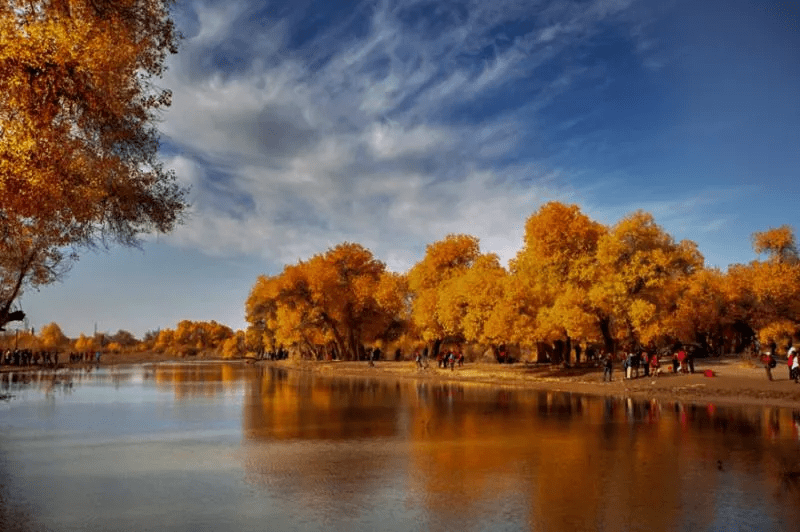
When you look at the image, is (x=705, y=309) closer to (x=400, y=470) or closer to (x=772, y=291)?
(x=772, y=291)

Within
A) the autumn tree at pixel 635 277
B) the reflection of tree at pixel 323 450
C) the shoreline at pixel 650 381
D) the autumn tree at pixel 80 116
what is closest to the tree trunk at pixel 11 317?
the reflection of tree at pixel 323 450

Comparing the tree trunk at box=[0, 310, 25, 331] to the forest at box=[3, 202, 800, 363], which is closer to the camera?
the tree trunk at box=[0, 310, 25, 331]

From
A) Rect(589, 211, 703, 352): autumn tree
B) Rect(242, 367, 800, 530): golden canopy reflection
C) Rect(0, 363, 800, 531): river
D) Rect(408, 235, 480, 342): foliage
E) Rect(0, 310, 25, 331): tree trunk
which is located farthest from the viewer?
Rect(408, 235, 480, 342): foliage

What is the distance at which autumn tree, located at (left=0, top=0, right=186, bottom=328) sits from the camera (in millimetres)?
11516

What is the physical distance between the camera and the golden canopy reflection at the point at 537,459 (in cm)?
1080

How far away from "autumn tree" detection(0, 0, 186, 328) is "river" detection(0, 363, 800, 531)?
5674mm

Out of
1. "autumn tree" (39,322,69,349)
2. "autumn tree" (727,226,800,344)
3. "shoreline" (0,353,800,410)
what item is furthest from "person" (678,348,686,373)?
"autumn tree" (39,322,69,349)

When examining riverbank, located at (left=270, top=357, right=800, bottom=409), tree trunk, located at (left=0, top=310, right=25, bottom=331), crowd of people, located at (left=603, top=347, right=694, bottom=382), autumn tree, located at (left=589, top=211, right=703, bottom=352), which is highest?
autumn tree, located at (left=589, top=211, right=703, bottom=352)

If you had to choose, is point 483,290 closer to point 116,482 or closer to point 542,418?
point 542,418

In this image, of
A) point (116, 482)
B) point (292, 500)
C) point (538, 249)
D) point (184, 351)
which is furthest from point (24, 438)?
point (184, 351)

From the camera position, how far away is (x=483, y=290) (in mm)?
55938

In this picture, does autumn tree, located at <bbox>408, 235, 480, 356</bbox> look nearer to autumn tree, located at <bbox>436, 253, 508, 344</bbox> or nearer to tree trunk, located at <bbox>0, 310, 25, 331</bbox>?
autumn tree, located at <bbox>436, 253, 508, 344</bbox>

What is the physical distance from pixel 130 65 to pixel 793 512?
15192 mm

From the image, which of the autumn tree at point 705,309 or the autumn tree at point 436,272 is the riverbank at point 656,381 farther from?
the autumn tree at point 705,309
